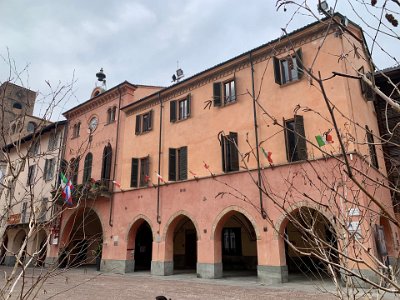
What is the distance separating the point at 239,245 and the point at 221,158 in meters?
6.79

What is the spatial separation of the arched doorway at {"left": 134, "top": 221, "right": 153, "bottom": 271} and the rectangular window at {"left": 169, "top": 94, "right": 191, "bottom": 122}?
24.0 feet

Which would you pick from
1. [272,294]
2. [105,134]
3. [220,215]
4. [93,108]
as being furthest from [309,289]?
[93,108]

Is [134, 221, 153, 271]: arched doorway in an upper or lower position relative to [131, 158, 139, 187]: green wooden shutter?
lower

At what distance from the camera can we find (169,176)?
17609 mm

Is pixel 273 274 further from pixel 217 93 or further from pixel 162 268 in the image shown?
pixel 217 93

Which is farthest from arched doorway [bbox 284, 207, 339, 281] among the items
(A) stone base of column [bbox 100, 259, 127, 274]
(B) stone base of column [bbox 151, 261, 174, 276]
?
(A) stone base of column [bbox 100, 259, 127, 274]

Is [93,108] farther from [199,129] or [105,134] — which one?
[199,129]

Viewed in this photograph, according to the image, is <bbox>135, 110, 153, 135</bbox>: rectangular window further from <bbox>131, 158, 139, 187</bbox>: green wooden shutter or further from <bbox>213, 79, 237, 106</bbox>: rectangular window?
<bbox>213, 79, 237, 106</bbox>: rectangular window

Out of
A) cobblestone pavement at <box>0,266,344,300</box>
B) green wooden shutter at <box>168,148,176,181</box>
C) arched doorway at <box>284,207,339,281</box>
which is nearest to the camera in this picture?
arched doorway at <box>284,207,339,281</box>

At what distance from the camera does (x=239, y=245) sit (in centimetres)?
1980

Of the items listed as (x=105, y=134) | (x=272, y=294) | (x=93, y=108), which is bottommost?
(x=272, y=294)

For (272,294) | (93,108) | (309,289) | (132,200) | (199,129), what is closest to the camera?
(272,294)

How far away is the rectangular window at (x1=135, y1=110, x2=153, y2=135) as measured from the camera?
20.1 m

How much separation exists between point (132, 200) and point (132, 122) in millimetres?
5114
